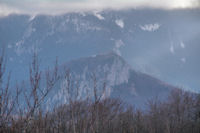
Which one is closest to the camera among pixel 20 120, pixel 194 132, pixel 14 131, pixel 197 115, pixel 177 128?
pixel 14 131

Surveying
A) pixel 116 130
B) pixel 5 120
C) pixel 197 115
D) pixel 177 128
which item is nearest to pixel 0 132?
pixel 5 120

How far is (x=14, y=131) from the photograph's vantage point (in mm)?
9266

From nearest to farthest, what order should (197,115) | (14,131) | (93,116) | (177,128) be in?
1. (14,131)
2. (93,116)
3. (177,128)
4. (197,115)

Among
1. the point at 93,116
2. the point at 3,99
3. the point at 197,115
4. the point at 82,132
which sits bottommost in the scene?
the point at 197,115

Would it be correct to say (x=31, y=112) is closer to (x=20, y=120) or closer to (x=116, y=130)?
(x=20, y=120)

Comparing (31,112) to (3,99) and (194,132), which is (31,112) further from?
(194,132)

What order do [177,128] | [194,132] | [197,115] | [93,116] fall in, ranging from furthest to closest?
[197,115] → [194,132] → [177,128] → [93,116]

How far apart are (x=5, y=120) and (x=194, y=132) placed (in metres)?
24.0

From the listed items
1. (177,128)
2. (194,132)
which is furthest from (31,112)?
(194,132)

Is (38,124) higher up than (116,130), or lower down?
higher up

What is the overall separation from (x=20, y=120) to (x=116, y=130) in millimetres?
14519

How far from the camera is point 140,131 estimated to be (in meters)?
26.6

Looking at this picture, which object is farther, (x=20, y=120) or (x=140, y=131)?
(x=140, y=131)

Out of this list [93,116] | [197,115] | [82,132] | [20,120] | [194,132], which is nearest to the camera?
[20,120]
